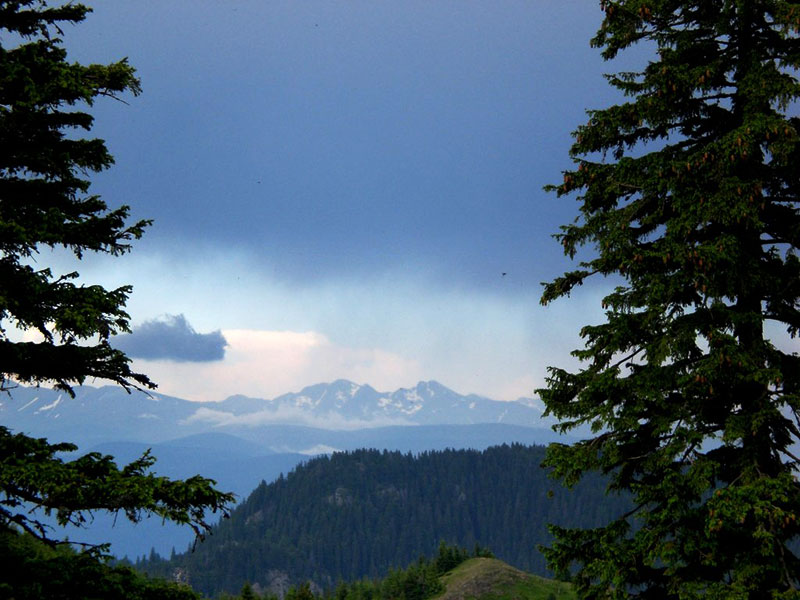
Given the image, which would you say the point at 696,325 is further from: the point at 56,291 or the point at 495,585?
the point at 495,585

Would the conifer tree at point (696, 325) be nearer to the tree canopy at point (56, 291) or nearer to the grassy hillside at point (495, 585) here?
the tree canopy at point (56, 291)

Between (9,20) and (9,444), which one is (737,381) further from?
(9,20)

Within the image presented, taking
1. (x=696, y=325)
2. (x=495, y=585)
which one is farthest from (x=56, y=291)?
(x=495, y=585)

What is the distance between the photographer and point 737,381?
40.5 ft

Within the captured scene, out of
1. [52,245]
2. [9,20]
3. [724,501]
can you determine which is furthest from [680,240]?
[9,20]

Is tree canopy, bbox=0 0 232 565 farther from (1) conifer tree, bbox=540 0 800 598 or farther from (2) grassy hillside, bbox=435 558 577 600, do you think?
(2) grassy hillside, bbox=435 558 577 600

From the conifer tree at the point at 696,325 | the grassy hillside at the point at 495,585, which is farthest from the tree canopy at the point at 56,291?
the grassy hillside at the point at 495,585

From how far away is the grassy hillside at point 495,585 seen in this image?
129500 mm

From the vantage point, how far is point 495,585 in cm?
13462

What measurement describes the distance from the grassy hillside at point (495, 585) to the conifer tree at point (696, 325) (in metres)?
127

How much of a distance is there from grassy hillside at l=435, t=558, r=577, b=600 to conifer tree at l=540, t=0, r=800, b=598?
5002 inches

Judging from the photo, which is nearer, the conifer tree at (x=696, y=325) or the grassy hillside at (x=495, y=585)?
the conifer tree at (x=696, y=325)

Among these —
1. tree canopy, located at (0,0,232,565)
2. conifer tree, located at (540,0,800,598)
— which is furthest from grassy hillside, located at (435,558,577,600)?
tree canopy, located at (0,0,232,565)

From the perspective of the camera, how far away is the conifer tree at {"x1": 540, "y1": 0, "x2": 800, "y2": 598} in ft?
38.7
